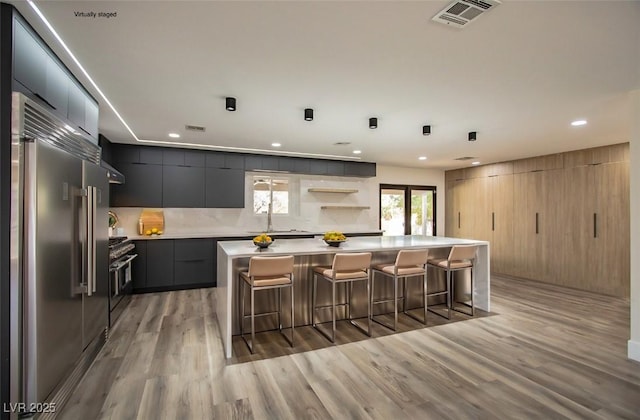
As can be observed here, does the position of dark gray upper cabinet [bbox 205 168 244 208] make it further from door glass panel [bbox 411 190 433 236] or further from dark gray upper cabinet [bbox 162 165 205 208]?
door glass panel [bbox 411 190 433 236]

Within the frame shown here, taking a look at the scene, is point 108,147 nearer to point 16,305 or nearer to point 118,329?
point 118,329

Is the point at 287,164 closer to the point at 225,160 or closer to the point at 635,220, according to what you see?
the point at 225,160

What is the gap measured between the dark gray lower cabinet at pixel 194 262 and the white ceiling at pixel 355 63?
2.12 meters

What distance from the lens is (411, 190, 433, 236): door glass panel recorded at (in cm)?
824

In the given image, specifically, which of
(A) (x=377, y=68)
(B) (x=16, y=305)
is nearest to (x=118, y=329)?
(B) (x=16, y=305)

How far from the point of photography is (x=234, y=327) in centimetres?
346

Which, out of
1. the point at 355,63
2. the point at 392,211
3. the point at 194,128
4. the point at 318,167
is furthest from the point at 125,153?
the point at 392,211

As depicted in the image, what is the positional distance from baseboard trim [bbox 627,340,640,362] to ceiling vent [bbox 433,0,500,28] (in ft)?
10.9

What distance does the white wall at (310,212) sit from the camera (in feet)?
19.5

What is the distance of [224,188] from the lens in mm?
5934

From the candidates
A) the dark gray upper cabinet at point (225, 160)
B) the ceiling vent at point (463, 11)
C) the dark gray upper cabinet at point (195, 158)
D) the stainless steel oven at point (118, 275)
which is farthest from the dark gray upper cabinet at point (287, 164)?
the ceiling vent at point (463, 11)

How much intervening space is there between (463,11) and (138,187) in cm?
548

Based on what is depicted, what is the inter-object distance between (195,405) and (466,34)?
3163 millimetres

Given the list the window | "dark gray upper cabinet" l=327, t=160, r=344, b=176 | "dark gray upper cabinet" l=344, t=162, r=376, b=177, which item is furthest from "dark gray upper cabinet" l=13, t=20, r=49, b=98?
"dark gray upper cabinet" l=344, t=162, r=376, b=177
